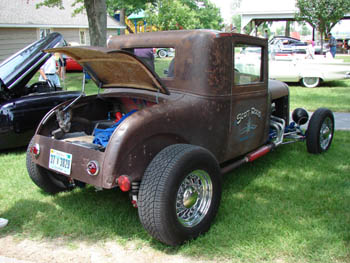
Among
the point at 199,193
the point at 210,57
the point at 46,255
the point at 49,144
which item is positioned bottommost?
the point at 46,255

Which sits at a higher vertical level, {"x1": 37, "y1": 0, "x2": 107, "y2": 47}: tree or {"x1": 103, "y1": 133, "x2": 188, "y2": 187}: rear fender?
{"x1": 37, "y1": 0, "x2": 107, "y2": 47}: tree

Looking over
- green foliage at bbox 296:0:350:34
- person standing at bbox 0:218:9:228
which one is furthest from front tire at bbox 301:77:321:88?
person standing at bbox 0:218:9:228

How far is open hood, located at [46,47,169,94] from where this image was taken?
2.91 metres

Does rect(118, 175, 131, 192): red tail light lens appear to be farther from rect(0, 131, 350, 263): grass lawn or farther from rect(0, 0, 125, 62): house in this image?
rect(0, 0, 125, 62): house

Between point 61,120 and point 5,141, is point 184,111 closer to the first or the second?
point 61,120

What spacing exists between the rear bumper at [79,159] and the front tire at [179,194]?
34cm

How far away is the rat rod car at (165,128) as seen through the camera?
277 cm

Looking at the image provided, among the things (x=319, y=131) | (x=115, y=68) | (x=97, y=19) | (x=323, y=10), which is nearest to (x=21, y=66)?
(x=115, y=68)

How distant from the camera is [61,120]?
370cm

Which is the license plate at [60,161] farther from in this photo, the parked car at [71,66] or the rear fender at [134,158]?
the parked car at [71,66]

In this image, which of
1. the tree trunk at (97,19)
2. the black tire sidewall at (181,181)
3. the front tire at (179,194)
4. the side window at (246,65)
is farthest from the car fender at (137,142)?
the tree trunk at (97,19)

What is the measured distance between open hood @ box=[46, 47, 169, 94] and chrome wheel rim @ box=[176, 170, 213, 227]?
0.86 metres

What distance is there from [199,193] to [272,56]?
1130cm

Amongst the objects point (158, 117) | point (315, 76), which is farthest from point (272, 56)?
point (158, 117)
